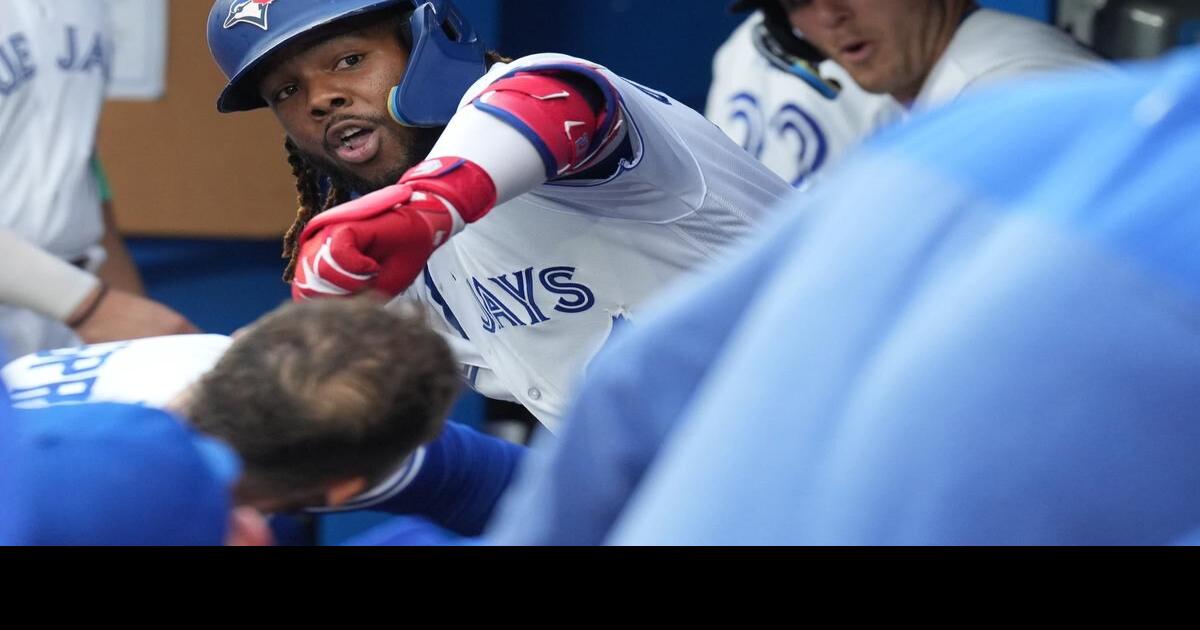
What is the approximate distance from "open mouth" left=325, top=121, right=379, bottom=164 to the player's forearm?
0.46 m

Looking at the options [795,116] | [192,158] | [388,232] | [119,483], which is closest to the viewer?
[119,483]

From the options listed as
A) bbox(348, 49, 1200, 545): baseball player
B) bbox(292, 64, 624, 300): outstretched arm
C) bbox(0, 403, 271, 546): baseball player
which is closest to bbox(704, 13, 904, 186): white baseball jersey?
bbox(292, 64, 624, 300): outstretched arm

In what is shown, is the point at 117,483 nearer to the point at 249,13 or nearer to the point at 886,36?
the point at 249,13

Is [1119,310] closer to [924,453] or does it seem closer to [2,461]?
[924,453]

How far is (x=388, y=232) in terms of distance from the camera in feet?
3.88

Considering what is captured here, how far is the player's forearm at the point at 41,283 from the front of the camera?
1936mm

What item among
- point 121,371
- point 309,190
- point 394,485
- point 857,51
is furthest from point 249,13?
point 857,51

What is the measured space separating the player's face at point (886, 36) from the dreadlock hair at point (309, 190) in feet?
2.55

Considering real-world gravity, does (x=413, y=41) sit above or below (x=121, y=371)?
above

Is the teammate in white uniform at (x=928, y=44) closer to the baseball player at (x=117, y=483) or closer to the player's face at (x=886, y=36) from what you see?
the player's face at (x=886, y=36)

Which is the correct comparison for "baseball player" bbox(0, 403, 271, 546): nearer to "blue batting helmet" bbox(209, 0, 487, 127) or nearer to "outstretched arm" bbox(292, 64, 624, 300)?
"outstretched arm" bbox(292, 64, 624, 300)

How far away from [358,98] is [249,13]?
16 cm

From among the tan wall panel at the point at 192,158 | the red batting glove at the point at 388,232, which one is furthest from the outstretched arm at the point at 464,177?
the tan wall panel at the point at 192,158

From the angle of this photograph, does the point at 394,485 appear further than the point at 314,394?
Yes
